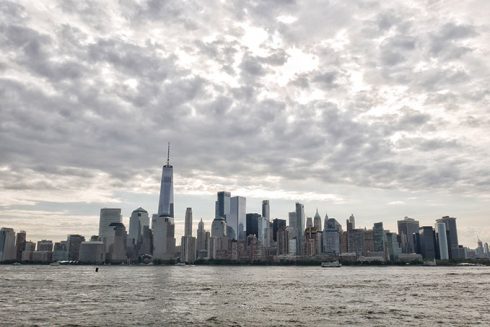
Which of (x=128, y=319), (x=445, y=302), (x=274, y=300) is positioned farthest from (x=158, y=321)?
(x=445, y=302)

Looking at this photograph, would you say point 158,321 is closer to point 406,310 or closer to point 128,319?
point 128,319

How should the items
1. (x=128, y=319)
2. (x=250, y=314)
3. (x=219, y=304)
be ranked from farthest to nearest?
1. (x=219, y=304)
2. (x=250, y=314)
3. (x=128, y=319)

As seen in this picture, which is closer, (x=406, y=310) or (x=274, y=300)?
(x=406, y=310)

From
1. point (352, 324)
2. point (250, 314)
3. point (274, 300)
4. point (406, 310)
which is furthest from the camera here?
point (274, 300)

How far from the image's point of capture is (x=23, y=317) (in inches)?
2800

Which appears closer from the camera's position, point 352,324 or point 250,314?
point 352,324

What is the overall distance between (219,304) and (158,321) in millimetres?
24683

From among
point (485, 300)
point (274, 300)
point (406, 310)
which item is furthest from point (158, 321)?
point (485, 300)

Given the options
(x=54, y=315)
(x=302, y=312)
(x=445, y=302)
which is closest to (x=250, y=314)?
(x=302, y=312)

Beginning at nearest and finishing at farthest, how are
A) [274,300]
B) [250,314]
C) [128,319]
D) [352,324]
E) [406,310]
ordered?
[352,324] → [128,319] → [250,314] → [406,310] → [274,300]

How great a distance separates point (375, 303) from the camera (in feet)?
298

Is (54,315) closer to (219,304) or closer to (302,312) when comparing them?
(219,304)

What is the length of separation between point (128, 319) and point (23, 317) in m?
16.7

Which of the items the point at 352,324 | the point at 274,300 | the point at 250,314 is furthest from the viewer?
the point at 274,300
